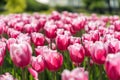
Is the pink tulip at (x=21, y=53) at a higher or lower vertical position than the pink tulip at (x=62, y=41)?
higher

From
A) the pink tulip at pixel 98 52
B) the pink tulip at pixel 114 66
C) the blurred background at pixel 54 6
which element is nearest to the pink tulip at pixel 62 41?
the pink tulip at pixel 98 52

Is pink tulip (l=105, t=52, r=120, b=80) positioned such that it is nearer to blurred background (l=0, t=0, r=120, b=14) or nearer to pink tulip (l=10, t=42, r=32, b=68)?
pink tulip (l=10, t=42, r=32, b=68)

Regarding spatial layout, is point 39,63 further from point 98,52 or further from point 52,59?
point 98,52

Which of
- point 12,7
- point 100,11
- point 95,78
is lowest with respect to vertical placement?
point 100,11

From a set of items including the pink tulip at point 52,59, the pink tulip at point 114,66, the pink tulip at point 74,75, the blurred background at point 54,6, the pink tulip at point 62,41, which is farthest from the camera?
the blurred background at point 54,6

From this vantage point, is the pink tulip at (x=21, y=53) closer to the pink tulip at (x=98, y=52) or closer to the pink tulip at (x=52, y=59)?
the pink tulip at (x=52, y=59)

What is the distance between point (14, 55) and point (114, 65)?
2.52 feet

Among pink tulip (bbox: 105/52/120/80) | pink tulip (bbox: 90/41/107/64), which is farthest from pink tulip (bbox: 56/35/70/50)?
pink tulip (bbox: 105/52/120/80)

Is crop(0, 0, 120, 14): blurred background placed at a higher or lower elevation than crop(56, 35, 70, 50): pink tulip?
lower

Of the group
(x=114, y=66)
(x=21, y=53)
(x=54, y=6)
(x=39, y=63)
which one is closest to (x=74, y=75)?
(x=114, y=66)

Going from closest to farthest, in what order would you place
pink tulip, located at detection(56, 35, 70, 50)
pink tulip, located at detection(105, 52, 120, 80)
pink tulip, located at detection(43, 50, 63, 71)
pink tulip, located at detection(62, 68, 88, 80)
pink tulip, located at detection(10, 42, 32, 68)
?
pink tulip, located at detection(62, 68, 88, 80), pink tulip, located at detection(105, 52, 120, 80), pink tulip, located at detection(10, 42, 32, 68), pink tulip, located at detection(43, 50, 63, 71), pink tulip, located at detection(56, 35, 70, 50)

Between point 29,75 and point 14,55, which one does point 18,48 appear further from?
point 29,75

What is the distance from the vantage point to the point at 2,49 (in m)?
3.03

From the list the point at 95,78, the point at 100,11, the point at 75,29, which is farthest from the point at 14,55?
the point at 100,11
